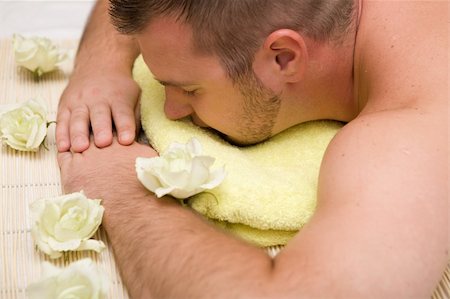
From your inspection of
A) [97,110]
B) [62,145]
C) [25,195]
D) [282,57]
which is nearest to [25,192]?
[25,195]

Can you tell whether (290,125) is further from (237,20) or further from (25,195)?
(25,195)

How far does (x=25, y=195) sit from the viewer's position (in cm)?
125

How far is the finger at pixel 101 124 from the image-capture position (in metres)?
1.32

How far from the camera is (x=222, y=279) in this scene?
0.93 m

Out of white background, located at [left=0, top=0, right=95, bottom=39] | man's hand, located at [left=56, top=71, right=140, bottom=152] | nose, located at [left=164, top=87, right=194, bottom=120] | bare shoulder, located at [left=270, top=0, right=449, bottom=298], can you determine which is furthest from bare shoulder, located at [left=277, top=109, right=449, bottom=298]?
white background, located at [left=0, top=0, right=95, bottom=39]

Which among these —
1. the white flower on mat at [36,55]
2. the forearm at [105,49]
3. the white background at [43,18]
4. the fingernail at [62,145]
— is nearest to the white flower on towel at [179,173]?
the fingernail at [62,145]

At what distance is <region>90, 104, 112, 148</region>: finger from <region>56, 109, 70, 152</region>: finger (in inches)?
2.1

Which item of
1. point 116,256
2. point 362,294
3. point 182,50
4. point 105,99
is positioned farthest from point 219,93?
point 362,294

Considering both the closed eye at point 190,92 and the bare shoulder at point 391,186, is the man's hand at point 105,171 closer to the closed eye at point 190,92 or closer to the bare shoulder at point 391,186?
the closed eye at point 190,92

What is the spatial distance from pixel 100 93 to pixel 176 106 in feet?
0.63

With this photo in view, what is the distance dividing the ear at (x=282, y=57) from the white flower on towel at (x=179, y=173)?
23cm

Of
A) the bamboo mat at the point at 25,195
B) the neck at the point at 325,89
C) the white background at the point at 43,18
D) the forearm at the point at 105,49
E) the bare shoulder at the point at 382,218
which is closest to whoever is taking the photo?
the bare shoulder at the point at 382,218

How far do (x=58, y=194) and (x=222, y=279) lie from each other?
465 millimetres

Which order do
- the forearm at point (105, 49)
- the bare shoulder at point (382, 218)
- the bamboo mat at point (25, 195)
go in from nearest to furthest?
the bare shoulder at point (382, 218) < the bamboo mat at point (25, 195) < the forearm at point (105, 49)
